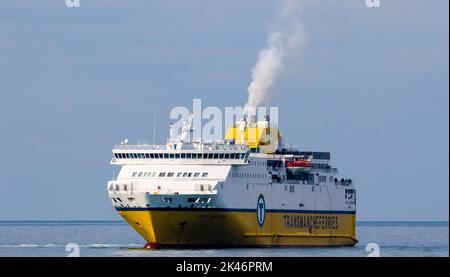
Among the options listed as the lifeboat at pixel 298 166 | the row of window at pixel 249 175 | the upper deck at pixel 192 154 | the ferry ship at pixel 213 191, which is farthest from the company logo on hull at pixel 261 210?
the lifeboat at pixel 298 166

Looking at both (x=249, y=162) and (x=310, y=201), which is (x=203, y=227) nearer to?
(x=249, y=162)

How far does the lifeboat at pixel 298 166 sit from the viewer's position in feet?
358

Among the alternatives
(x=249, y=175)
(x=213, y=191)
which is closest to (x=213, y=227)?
(x=213, y=191)

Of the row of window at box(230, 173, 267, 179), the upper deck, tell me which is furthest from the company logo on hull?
the upper deck

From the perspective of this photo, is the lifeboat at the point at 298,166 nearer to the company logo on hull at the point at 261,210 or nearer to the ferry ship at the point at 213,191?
the ferry ship at the point at 213,191

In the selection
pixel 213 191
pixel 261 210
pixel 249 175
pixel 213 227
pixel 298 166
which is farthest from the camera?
pixel 298 166

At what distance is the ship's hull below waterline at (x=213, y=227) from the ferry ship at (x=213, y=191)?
6 cm

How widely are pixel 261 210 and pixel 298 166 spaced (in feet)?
23.9

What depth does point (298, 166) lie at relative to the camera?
4294 inches

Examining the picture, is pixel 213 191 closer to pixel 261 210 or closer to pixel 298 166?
pixel 261 210
